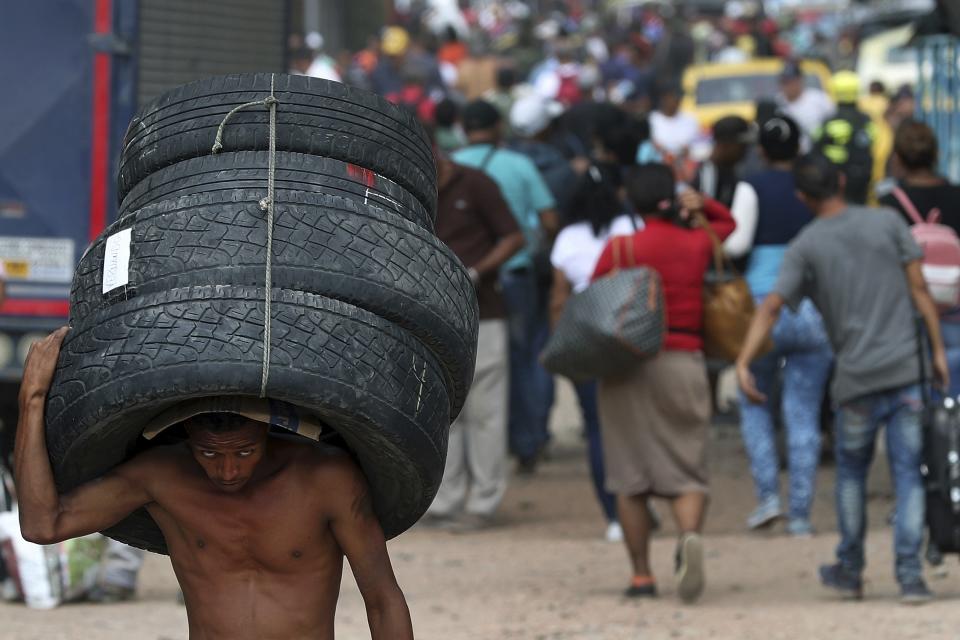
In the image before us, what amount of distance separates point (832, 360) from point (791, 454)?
0.56m

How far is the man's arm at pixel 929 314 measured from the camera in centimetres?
719

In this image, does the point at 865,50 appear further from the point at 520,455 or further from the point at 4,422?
the point at 4,422

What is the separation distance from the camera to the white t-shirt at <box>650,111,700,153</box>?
52.7ft

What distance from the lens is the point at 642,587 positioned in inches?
306

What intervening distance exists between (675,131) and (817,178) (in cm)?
897

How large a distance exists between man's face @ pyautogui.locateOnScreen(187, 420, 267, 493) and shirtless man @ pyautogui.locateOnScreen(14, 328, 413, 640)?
0.02m

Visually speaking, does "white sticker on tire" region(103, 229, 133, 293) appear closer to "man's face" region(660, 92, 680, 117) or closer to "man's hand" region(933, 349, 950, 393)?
"man's hand" region(933, 349, 950, 393)

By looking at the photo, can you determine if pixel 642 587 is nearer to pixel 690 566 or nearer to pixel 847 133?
pixel 690 566

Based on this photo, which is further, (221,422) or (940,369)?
(940,369)

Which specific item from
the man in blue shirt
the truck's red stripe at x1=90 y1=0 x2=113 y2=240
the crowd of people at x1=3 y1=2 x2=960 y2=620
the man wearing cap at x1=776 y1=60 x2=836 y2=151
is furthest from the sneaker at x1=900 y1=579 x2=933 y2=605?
the man wearing cap at x1=776 y1=60 x2=836 y2=151

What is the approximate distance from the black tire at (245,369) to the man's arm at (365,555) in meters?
0.17

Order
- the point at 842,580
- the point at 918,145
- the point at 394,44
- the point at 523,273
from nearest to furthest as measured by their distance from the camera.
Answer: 1. the point at 842,580
2. the point at 918,145
3. the point at 523,273
4. the point at 394,44

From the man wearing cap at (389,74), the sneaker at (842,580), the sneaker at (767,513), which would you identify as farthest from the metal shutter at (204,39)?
the man wearing cap at (389,74)

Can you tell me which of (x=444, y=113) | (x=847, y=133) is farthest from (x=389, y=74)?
(x=444, y=113)
